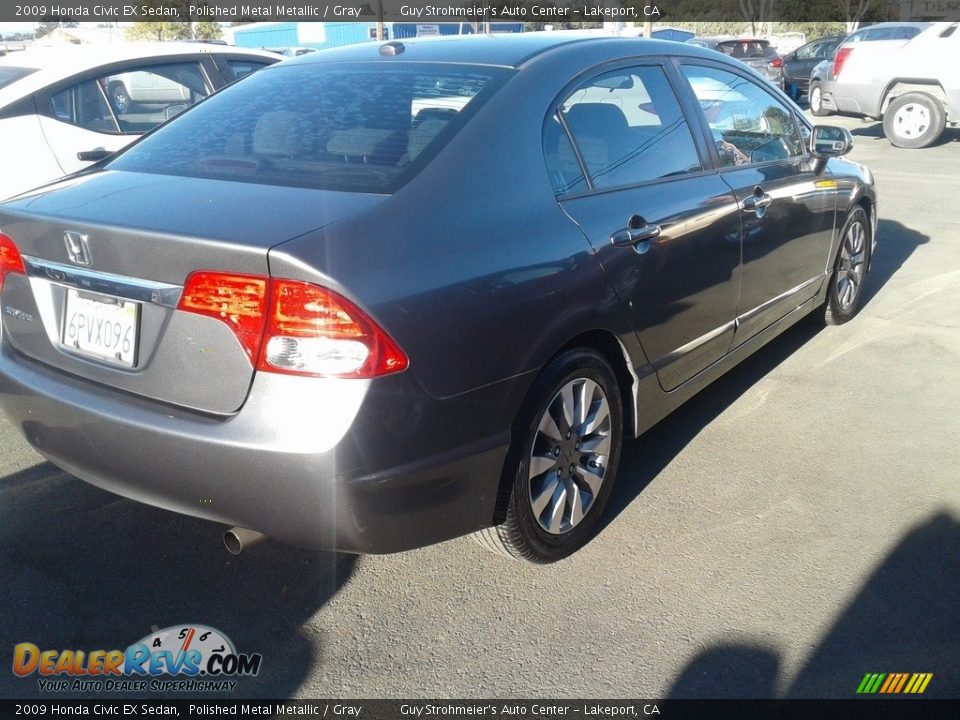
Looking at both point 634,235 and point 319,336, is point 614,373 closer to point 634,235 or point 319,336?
point 634,235

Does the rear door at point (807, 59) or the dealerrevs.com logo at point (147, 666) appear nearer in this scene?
the dealerrevs.com logo at point (147, 666)

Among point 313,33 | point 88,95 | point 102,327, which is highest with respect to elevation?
point 313,33

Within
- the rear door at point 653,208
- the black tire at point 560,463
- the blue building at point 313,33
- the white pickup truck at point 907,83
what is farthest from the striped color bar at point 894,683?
the blue building at point 313,33

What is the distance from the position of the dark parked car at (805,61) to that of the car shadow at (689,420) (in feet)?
60.1

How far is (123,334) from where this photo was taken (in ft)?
8.21

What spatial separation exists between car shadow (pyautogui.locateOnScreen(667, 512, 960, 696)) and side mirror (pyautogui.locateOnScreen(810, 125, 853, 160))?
8.24ft

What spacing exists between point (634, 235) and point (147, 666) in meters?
2.06

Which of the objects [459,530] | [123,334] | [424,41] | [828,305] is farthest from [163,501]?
[828,305]

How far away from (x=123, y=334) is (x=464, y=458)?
1.00m

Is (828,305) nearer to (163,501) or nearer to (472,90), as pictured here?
(472,90)

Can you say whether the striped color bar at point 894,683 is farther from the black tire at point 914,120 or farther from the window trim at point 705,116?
the black tire at point 914,120

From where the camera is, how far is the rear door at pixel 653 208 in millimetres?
3062

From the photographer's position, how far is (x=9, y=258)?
9.33 feet

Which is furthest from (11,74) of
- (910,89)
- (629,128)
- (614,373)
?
(910,89)
